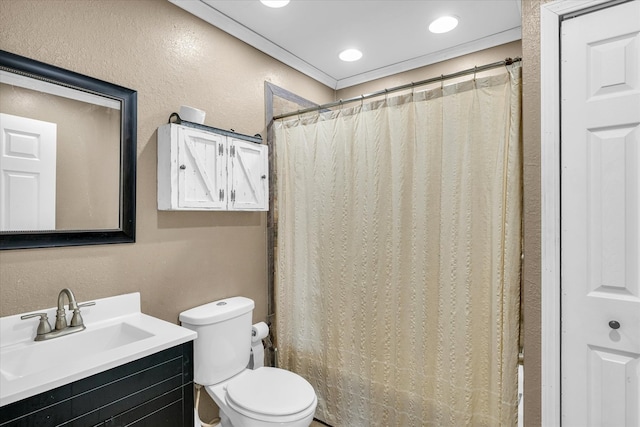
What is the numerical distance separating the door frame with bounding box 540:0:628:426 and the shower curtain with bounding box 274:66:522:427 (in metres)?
0.12

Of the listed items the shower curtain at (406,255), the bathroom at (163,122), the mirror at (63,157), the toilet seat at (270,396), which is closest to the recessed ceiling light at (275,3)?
the bathroom at (163,122)

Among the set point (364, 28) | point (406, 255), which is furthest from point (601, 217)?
point (364, 28)

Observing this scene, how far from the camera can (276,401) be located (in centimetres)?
163

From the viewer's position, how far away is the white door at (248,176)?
2.04 m

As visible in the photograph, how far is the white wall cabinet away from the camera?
174cm

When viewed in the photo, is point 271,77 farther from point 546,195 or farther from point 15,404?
point 15,404

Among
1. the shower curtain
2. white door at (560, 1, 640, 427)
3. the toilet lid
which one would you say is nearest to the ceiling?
the shower curtain

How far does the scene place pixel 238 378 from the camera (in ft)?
6.12

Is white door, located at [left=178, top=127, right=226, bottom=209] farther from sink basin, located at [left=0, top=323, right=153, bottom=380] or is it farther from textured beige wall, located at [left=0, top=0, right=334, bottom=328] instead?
sink basin, located at [left=0, top=323, right=153, bottom=380]

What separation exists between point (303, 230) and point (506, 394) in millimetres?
1364

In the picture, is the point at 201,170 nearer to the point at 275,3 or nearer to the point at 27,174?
the point at 27,174

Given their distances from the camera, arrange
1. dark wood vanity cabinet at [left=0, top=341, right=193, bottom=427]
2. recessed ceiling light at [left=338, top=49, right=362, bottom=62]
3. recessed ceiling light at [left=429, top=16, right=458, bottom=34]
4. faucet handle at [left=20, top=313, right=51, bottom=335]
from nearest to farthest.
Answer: dark wood vanity cabinet at [left=0, top=341, right=193, bottom=427], faucet handle at [left=20, top=313, right=51, bottom=335], recessed ceiling light at [left=429, top=16, right=458, bottom=34], recessed ceiling light at [left=338, top=49, right=362, bottom=62]

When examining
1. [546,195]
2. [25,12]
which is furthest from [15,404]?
[546,195]

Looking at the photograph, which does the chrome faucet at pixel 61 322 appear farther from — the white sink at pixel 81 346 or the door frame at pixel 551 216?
the door frame at pixel 551 216
